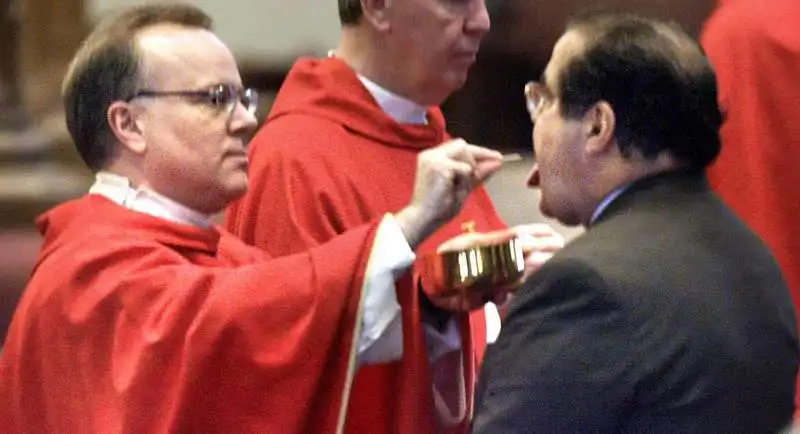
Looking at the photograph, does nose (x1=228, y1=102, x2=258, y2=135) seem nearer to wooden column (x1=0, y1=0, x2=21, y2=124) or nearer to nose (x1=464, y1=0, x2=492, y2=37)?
nose (x1=464, y1=0, x2=492, y2=37)

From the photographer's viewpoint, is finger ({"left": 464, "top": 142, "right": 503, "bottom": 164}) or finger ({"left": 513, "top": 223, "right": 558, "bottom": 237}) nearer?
finger ({"left": 464, "top": 142, "right": 503, "bottom": 164})

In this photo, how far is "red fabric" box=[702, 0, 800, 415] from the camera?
2.49m

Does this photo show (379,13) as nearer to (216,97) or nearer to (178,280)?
(216,97)

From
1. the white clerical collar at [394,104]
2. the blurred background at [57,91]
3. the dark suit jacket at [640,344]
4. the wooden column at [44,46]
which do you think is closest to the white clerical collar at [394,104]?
the white clerical collar at [394,104]

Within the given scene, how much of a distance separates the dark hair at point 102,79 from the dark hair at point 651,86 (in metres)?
0.72

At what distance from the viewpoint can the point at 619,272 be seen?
63.3 inches

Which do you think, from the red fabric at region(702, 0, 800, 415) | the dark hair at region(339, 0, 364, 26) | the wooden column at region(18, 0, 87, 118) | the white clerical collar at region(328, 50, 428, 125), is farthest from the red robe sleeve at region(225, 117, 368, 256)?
the wooden column at region(18, 0, 87, 118)

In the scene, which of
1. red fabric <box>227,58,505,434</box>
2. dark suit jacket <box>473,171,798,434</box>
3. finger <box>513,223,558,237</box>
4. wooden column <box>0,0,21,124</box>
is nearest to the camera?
dark suit jacket <box>473,171,798,434</box>

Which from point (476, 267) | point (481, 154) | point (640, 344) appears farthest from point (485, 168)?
point (640, 344)

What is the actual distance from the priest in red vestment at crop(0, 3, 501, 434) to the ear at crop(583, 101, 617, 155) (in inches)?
10.0

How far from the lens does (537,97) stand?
73.3 inches

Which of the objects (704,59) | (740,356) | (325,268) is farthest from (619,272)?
(325,268)

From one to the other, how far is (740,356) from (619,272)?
0.19m

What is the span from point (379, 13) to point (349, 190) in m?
0.39
